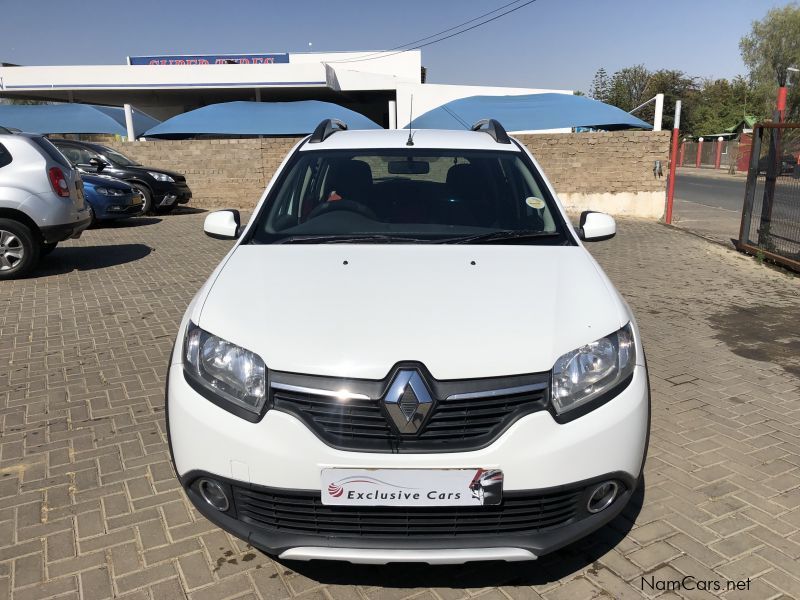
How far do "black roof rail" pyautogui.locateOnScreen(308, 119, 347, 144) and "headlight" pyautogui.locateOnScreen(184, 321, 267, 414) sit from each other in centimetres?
185

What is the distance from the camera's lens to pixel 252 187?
16562mm

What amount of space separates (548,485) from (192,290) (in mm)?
6113

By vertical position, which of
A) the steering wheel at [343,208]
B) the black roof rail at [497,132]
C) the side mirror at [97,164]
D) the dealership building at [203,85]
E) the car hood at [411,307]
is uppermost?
the dealership building at [203,85]

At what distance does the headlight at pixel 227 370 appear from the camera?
2.17 meters

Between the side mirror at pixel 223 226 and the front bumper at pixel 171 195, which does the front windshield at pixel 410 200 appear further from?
the front bumper at pixel 171 195

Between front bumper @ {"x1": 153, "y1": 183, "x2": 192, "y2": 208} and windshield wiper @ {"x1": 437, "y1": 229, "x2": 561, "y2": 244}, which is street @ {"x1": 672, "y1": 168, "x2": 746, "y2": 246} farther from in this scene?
front bumper @ {"x1": 153, "y1": 183, "x2": 192, "y2": 208}

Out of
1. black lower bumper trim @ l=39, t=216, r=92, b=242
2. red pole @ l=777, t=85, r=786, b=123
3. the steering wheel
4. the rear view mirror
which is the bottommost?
black lower bumper trim @ l=39, t=216, r=92, b=242

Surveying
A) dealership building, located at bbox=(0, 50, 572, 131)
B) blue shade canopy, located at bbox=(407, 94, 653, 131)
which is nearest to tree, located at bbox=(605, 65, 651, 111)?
dealership building, located at bbox=(0, 50, 572, 131)

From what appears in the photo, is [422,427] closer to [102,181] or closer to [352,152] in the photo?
[352,152]

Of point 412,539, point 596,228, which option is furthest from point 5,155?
point 412,539

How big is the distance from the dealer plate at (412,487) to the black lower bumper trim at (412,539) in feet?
0.45

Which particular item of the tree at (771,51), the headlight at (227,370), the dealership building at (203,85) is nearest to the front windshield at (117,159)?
the headlight at (227,370)

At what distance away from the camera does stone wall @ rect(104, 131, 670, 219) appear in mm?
14672

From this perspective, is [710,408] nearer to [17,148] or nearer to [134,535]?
[134,535]
